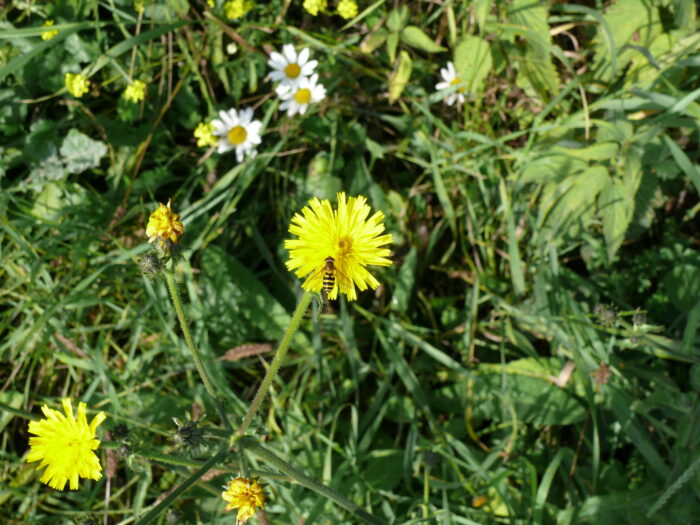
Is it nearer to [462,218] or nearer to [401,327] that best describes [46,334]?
[401,327]

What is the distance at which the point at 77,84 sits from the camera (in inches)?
119

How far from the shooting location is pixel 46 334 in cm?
294

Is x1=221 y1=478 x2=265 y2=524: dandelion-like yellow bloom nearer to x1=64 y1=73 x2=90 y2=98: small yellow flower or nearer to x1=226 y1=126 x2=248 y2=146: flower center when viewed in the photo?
x1=226 y1=126 x2=248 y2=146: flower center

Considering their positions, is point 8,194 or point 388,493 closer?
point 388,493

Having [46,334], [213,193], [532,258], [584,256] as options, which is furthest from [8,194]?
[584,256]

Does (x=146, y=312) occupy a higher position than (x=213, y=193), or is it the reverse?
(x=213, y=193)

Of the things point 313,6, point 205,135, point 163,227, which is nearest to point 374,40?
point 313,6

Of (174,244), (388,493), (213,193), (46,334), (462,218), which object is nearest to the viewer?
(174,244)

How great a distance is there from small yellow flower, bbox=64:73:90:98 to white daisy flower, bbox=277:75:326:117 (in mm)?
1018

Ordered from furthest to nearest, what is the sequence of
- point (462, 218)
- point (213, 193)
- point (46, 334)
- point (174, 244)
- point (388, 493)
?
point (462, 218)
point (213, 193)
point (46, 334)
point (388, 493)
point (174, 244)

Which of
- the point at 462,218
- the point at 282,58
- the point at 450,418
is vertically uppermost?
the point at 282,58

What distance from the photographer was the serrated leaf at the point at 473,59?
118 inches

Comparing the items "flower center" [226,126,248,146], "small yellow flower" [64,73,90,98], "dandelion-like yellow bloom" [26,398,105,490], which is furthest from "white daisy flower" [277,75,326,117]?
"dandelion-like yellow bloom" [26,398,105,490]

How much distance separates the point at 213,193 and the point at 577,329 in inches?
79.5
